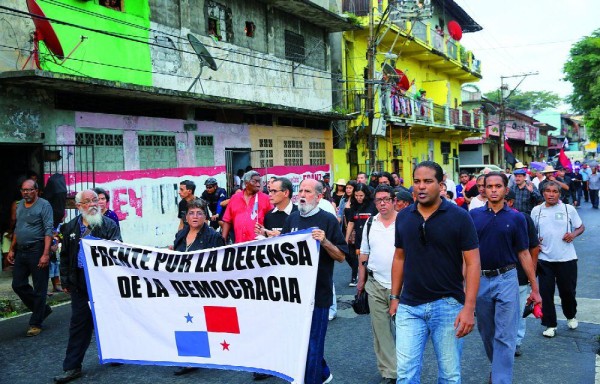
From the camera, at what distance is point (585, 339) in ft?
21.4

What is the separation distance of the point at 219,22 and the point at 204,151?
12.5 feet

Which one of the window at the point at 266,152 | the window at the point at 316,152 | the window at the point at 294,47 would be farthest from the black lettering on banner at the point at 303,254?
the window at the point at 316,152

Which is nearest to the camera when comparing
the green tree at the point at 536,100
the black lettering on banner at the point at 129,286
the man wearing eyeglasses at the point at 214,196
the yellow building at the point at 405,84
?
the black lettering on banner at the point at 129,286

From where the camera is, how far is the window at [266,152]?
62.2 feet

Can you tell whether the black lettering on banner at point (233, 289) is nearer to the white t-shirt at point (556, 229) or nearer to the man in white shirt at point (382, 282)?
the man in white shirt at point (382, 282)

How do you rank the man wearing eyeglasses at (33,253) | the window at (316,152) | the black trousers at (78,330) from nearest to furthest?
the black trousers at (78,330) → the man wearing eyeglasses at (33,253) → the window at (316,152)

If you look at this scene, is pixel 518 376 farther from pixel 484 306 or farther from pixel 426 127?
pixel 426 127

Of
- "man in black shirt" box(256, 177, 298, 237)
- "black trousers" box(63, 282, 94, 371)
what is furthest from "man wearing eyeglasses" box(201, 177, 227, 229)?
"black trousers" box(63, 282, 94, 371)

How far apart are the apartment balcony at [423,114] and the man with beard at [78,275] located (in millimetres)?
19171

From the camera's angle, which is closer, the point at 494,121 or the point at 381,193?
the point at 381,193

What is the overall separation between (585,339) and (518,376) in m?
1.60

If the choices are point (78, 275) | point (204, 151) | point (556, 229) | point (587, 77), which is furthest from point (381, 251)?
point (587, 77)

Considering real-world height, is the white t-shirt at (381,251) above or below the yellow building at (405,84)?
below

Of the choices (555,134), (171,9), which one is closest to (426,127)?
(171,9)
